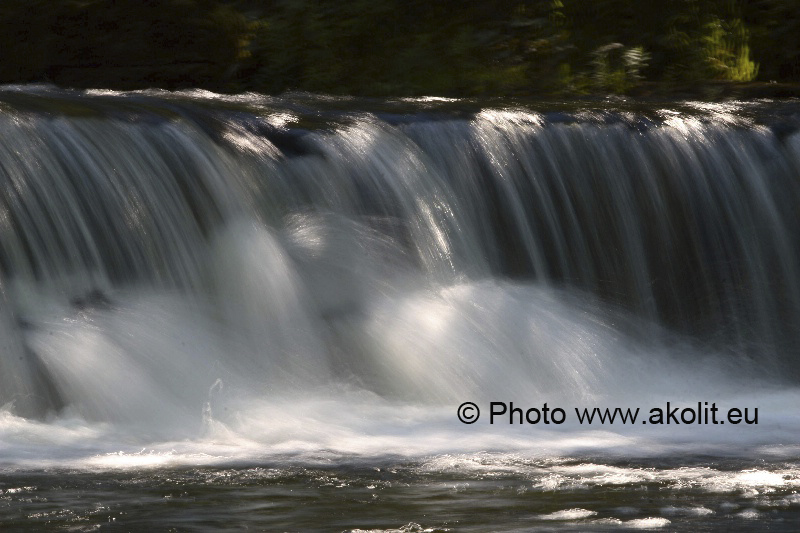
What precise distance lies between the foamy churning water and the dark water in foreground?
17.8 inches

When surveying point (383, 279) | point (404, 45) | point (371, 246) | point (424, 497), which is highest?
point (404, 45)

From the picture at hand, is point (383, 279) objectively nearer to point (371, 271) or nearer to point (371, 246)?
point (371, 271)

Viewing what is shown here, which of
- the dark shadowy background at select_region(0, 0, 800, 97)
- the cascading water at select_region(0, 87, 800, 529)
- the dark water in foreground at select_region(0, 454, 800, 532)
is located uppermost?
the dark shadowy background at select_region(0, 0, 800, 97)

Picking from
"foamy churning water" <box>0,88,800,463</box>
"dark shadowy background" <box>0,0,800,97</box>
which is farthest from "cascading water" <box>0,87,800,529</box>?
"dark shadowy background" <box>0,0,800,97</box>

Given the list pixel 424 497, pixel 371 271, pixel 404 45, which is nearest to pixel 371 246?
pixel 371 271

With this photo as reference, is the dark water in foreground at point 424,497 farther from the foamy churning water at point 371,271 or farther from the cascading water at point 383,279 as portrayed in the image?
the foamy churning water at point 371,271

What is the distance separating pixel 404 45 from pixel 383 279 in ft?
19.7

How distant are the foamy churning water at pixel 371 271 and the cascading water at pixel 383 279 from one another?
14 millimetres

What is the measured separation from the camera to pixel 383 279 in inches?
302

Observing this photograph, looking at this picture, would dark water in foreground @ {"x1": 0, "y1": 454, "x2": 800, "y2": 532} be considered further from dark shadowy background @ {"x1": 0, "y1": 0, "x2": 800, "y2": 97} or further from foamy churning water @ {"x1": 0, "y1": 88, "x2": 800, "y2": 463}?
dark shadowy background @ {"x1": 0, "y1": 0, "x2": 800, "y2": 97}

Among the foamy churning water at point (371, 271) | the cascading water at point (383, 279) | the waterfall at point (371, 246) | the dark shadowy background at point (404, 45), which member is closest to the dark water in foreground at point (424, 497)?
the cascading water at point (383, 279)

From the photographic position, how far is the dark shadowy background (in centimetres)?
1240

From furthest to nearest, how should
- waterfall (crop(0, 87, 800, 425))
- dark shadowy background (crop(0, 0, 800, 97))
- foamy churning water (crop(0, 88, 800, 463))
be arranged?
dark shadowy background (crop(0, 0, 800, 97)), waterfall (crop(0, 87, 800, 425)), foamy churning water (crop(0, 88, 800, 463))

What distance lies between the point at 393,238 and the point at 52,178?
71.9 inches
